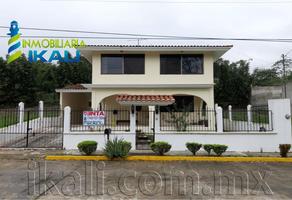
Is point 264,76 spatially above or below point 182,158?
above

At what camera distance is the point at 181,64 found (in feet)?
67.2

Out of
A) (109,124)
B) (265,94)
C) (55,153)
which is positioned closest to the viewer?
(55,153)

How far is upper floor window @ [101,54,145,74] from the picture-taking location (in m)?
20.2

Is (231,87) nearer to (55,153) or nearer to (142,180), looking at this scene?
(55,153)

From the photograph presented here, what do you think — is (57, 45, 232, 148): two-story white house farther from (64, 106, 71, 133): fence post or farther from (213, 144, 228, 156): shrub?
(213, 144, 228, 156): shrub

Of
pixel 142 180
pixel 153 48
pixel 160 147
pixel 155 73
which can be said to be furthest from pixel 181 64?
pixel 142 180

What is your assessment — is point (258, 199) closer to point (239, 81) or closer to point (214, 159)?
point (214, 159)

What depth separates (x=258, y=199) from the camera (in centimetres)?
693

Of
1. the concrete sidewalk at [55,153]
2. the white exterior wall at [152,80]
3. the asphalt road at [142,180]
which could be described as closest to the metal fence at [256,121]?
the concrete sidewalk at [55,153]

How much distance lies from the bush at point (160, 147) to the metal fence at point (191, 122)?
1792 millimetres

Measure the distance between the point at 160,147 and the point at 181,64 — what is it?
29.0 feet

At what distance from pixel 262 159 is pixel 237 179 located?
4299 mm

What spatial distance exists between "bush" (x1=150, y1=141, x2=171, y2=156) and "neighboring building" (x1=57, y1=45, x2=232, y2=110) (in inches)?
258

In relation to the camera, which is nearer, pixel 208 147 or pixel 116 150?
pixel 116 150
